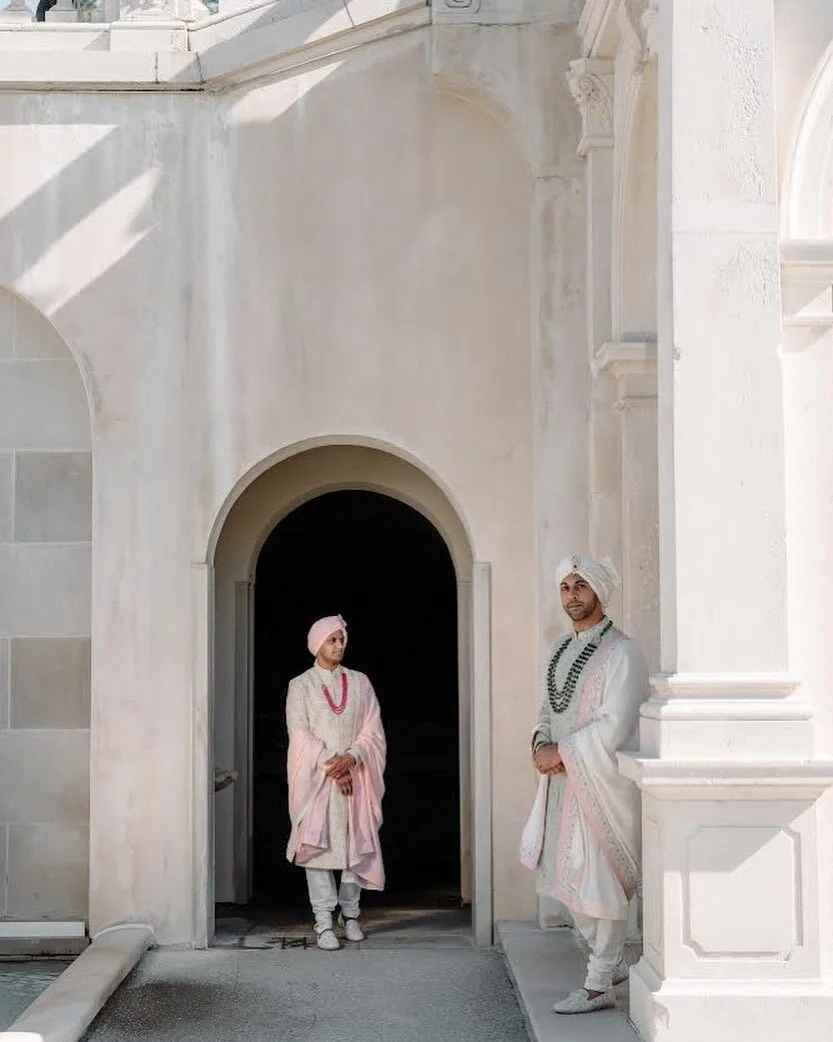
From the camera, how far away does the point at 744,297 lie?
6.76 m

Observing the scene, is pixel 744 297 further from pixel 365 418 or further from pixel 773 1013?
pixel 365 418

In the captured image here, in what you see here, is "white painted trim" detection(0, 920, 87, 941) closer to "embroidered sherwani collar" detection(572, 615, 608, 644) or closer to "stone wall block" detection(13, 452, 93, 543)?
"stone wall block" detection(13, 452, 93, 543)

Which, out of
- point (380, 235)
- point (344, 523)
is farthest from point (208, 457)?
point (344, 523)

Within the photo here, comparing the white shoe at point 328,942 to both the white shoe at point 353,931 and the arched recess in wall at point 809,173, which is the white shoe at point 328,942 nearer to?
the white shoe at point 353,931

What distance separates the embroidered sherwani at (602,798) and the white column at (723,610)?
339mm

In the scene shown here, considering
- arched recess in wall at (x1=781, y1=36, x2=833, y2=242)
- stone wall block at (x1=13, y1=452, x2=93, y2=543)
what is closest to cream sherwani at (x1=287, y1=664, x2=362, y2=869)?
stone wall block at (x1=13, y1=452, x2=93, y2=543)

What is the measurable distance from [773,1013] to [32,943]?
5.39 metres

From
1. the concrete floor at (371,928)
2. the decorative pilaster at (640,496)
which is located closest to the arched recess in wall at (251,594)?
the concrete floor at (371,928)

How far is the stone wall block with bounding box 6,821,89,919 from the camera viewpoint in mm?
10328

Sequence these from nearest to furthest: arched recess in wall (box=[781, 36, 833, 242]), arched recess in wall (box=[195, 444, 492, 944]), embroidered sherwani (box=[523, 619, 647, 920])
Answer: arched recess in wall (box=[781, 36, 833, 242]) → embroidered sherwani (box=[523, 619, 647, 920]) → arched recess in wall (box=[195, 444, 492, 944])

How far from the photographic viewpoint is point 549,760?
7.51m

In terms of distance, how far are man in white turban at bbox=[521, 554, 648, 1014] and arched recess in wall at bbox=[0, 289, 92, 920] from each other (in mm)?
3820

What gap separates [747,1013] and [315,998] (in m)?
2.61

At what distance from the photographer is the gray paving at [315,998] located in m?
7.54
